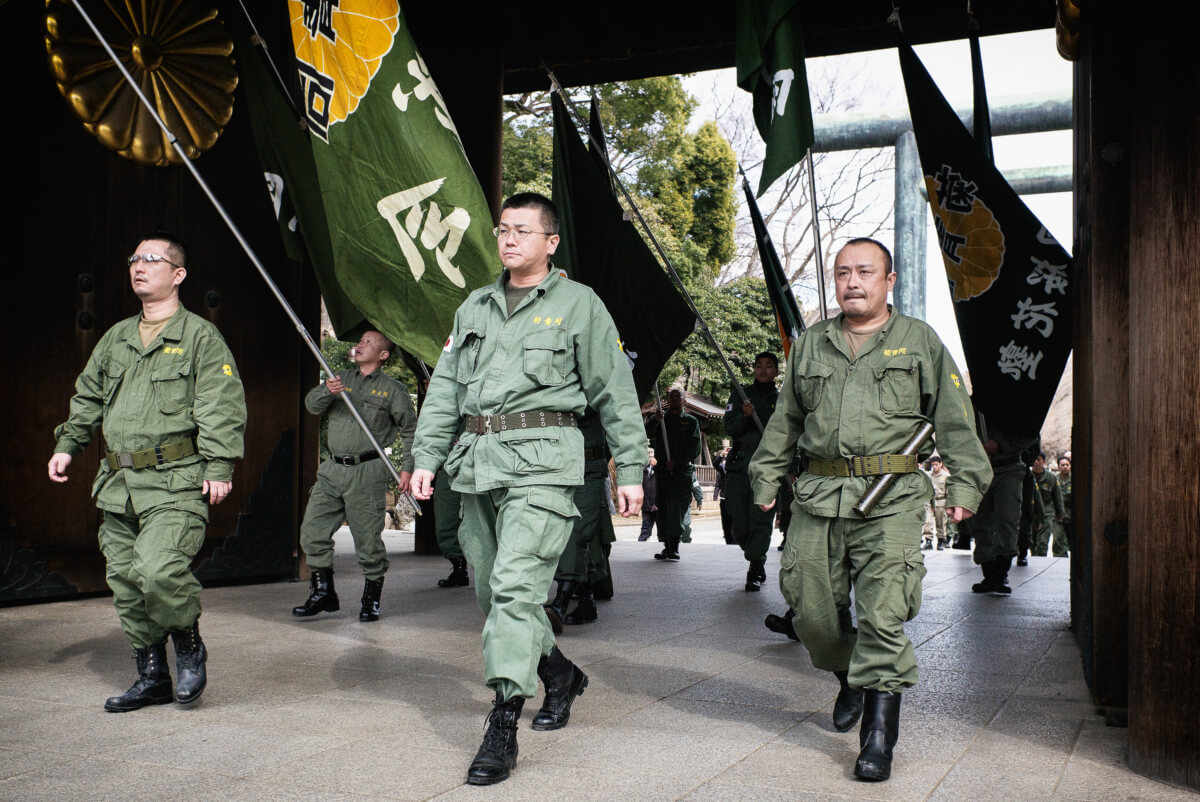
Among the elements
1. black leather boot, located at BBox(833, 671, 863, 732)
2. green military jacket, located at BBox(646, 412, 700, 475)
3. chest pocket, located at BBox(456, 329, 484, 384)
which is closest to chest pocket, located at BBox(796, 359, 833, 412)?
black leather boot, located at BBox(833, 671, 863, 732)

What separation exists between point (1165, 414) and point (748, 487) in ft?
18.3

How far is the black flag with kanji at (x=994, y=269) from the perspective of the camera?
651 centimetres

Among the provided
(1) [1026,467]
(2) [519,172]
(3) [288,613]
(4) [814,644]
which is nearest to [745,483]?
(1) [1026,467]

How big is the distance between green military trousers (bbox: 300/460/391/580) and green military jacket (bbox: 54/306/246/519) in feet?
7.36

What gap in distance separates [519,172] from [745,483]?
1320cm

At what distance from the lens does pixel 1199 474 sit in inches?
137

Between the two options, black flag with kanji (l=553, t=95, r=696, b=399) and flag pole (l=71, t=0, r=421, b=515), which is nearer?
flag pole (l=71, t=0, r=421, b=515)

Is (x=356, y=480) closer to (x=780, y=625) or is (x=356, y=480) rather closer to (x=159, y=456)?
(x=159, y=456)

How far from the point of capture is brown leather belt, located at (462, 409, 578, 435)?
393 cm

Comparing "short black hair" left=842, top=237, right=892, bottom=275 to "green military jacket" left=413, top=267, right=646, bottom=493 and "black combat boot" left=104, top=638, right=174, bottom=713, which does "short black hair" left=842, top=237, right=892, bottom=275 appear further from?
"black combat boot" left=104, top=638, right=174, bottom=713

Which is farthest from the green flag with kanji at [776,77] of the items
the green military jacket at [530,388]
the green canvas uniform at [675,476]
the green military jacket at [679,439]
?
the green military jacket at [679,439]

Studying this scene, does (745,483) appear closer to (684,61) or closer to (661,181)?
(684,61)

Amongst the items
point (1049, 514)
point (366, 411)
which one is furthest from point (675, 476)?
point (1049, 514)

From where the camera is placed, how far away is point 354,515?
697cm
